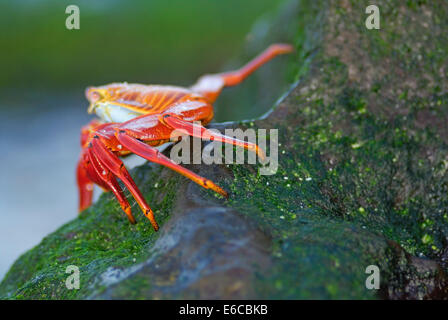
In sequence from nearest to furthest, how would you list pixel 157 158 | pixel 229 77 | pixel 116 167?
pixel 157 158
pixel 116 167
pixel 229 77

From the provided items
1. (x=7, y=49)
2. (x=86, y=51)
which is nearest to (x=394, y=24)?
(x=86, y=51)

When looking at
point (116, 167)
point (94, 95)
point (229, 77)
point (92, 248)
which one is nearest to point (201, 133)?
point (116, 167)

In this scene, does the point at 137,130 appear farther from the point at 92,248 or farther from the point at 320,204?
the point at 320,204

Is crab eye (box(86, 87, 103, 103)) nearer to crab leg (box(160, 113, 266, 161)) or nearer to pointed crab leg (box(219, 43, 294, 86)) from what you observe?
crab leg (box(160, 113, 266, 161))

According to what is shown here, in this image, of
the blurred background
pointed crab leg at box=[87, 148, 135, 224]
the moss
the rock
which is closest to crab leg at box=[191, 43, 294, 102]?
the rock

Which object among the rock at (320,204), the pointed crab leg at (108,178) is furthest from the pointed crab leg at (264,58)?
the pointed crab leg at (108,178)

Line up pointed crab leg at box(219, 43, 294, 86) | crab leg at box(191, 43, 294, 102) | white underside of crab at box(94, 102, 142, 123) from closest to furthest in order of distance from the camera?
white underside of crab at box(94, 102, 142, 123), crab leg at box(191, 43, 294, 102), pointed crab leg at box(219, 43, 294, 86)
